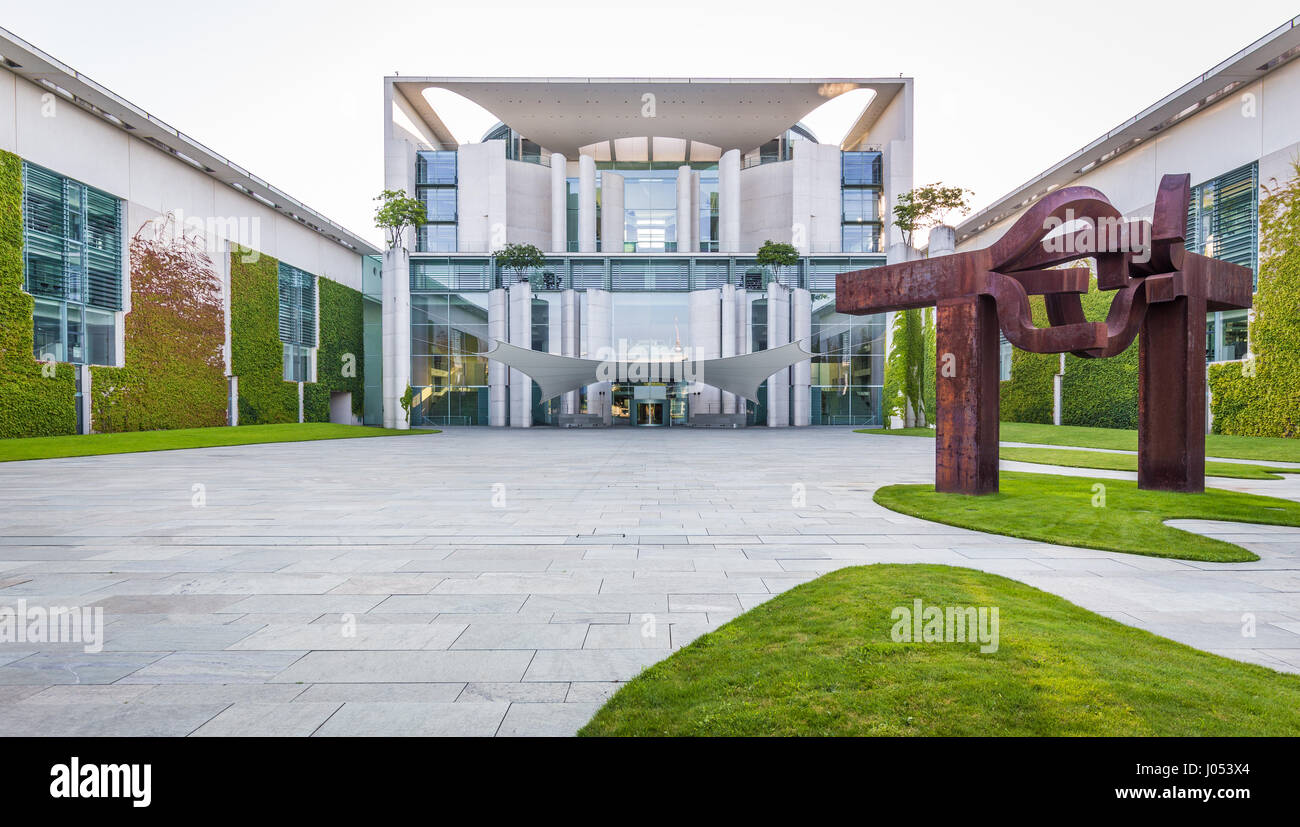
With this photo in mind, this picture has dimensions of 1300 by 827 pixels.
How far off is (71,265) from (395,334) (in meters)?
11.0

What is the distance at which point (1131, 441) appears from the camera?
1677 centimetres

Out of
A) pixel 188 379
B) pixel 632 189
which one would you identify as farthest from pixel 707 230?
pixel 188 379

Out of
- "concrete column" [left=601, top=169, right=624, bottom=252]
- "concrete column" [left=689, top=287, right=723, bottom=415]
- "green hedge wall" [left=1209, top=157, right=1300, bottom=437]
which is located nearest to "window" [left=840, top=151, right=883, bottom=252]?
"concrete column" [left=689, top=287, right=723, bottom=415]

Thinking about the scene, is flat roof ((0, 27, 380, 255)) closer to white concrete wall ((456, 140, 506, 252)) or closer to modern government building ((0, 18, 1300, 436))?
modern government building ((0, 18, 1300, 436))

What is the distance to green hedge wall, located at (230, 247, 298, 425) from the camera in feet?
83.8

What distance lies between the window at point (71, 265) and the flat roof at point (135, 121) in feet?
7.87

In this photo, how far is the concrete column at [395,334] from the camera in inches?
1082

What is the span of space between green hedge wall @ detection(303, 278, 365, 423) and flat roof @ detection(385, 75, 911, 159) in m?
11.6

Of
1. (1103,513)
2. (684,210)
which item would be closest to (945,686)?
(1103,513)

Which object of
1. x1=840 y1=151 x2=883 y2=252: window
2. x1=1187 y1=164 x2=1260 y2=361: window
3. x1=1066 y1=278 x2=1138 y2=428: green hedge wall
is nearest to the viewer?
x1=1187 y1=164 x2=1260 y2=361: window

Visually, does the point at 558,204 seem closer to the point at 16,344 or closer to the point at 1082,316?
the point at 16,344
